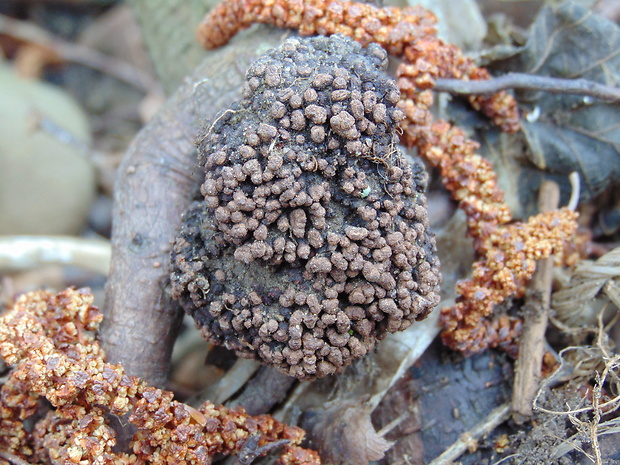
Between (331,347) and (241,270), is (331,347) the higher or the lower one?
the lower one

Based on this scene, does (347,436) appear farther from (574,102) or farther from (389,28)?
(574,102)

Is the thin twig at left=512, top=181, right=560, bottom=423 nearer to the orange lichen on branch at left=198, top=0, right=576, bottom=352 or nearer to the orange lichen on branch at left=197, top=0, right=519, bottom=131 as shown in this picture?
the orange lichen on branch at left=198, top=0, right=576, bottom=352

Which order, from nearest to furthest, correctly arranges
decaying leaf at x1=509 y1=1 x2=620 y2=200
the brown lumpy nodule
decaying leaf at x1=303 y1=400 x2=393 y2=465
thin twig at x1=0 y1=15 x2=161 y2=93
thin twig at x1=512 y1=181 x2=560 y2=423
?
the brown lumpy nodule
decaying leaf at x1=303 y1=400 x2=393 y2=465
thin twig at x1=512 y1=181 x2=560 y2=423
decaying leaf at x1=509 y1=1 x2=620 y2=200
thin twig at x1=0 y1=15 x2=161 y2=93

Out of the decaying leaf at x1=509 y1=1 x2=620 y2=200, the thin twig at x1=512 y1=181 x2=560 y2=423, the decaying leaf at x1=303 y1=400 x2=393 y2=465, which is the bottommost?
the decaying leaf at x1=303 y1=400 x2=393 y2=465

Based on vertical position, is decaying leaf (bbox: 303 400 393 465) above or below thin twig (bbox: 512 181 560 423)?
below

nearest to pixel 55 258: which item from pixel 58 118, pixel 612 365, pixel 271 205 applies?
pixel 58 118

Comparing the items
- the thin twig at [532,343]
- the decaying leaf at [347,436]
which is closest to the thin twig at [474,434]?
the thin twig at [532,343]

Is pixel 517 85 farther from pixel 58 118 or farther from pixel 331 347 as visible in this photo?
pixel 58 118

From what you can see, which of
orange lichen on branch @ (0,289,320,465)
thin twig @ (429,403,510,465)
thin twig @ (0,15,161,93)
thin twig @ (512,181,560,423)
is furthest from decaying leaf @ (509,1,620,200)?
thin twig @ (0,15,161,93)
